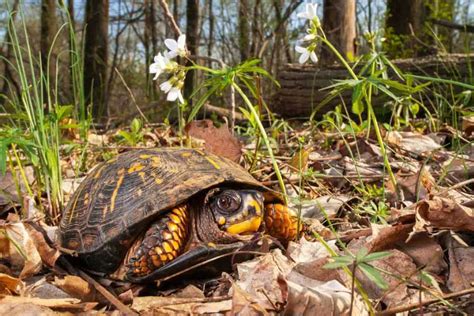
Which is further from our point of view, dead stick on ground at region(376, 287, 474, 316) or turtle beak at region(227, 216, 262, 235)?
turtle beak at region(227, 216, 262, 235)

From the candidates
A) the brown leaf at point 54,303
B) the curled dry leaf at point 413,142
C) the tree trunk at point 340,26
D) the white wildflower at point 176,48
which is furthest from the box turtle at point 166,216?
the tree trunk at point 340,26

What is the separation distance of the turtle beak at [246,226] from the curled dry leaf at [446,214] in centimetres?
56

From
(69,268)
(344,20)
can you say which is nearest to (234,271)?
(69,268)

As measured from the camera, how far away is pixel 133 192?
189 cm

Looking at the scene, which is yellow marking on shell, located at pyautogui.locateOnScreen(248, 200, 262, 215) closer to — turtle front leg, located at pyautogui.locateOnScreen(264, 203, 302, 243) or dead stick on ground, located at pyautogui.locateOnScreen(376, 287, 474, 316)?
turtle front leg, located at pyautogui.locateOnScreen(264, 203, 302, 243)

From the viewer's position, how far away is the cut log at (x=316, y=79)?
195 inches

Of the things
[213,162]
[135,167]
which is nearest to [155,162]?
[135,167]

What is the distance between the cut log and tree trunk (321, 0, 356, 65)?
766mm

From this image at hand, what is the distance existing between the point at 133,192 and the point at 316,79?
12.1 feet

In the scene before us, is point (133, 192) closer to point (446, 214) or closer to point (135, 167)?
point (135, 167)

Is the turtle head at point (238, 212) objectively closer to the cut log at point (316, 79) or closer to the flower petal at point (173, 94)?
the flower petal at point (173, 94)

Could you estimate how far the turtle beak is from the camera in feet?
5.94

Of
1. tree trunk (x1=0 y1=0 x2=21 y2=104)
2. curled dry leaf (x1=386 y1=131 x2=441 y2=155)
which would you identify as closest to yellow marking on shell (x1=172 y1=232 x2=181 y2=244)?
tree trunk (x1=0 y1=0 x2=21 y2=104)

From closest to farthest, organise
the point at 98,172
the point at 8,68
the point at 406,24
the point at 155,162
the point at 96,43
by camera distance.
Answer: the point at 155,162
the point at 98,172
the point at 406,24
the point at 96,43
the point at 8,68
